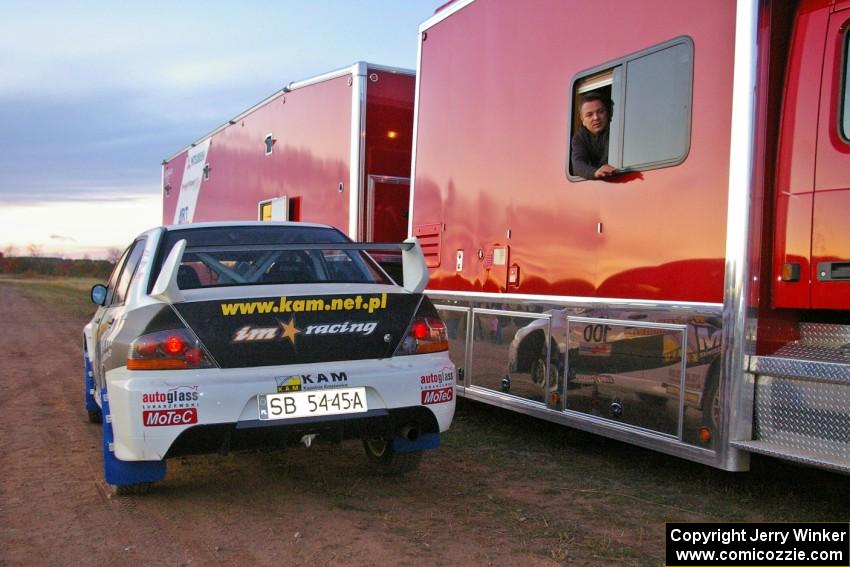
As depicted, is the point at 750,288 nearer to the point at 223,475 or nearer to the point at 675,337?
the point at 675,337

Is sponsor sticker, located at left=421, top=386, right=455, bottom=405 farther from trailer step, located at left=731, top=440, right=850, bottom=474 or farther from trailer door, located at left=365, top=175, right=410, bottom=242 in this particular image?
trailer door, located at left=365, top=175, right=410, bottom=242

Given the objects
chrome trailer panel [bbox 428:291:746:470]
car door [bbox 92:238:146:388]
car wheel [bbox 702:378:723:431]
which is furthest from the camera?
car door [bbox 92:238:146:388]

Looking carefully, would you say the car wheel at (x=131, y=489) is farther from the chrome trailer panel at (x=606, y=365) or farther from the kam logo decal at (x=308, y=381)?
the chrome trailer panel at (x=606, y=365)

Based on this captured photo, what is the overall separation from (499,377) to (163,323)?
2805 millimetres

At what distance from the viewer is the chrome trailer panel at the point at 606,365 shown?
4.43m

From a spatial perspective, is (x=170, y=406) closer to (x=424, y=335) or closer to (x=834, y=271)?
(x=424, y=335)

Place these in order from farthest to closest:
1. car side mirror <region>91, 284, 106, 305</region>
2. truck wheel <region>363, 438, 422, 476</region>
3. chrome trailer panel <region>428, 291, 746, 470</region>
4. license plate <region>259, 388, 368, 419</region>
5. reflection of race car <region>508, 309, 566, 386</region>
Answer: car side mirror <region>91, 284, 106, 305</region>
reflection of race car <region>508, 309, 566, 386</region>
truck wheel <region>363, 438, 422, 476</region>
chrome trailer panel <region>428, 291, 746, 470</region>
license plate <region>259, 388, 368, 419</region>

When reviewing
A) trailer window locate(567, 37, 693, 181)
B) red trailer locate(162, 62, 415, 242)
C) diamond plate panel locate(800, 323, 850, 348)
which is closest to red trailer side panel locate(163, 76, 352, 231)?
red trailer locate(162, 62, 415, 242)

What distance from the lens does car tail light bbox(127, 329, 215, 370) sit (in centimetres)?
405

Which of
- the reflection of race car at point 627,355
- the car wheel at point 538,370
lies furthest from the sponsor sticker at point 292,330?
the car wheel at point 538,370

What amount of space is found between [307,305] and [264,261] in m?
0.92

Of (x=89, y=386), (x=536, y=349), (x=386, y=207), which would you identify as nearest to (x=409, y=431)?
(x=536, y=349)

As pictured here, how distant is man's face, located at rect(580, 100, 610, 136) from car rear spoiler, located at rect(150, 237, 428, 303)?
4.97 ft

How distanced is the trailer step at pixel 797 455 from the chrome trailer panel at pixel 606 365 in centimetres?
9
